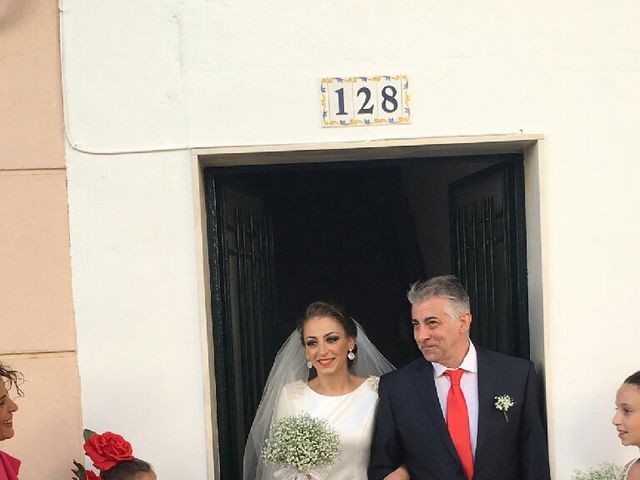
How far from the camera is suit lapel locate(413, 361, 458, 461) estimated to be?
15.6 feet

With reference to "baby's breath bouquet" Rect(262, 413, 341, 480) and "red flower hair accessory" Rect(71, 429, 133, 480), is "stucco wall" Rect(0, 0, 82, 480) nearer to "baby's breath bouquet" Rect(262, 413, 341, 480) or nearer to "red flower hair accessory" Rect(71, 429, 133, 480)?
"red flower hair accessory" Rect(71, 429, 133, 480)

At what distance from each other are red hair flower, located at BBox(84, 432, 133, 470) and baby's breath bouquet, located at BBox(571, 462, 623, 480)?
215 cm

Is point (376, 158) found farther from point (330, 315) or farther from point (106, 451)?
point (106, 451)

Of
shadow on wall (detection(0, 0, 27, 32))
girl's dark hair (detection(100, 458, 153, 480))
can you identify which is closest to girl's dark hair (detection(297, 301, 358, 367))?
girl's dark hair (detection(100, 458, 153, 480))

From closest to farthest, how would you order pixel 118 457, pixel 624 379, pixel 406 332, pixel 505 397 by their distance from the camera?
pixel 118 457 → pixel 505 397 → pixel 624 379 → pixel 406 332

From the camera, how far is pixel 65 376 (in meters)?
5.00

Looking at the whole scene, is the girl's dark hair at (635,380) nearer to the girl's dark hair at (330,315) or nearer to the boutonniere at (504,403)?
the boutonniere at (504,403)

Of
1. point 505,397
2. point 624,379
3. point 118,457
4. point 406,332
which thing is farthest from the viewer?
point 406,332

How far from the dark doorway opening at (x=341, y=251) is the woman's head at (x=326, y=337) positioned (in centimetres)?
49

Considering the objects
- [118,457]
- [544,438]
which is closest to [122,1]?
[118,457]

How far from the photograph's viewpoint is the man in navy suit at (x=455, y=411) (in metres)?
4.75

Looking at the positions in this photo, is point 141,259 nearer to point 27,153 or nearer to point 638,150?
point 27,153

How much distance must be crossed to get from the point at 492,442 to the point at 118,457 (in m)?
1.77

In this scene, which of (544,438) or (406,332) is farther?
(406,332)
